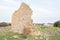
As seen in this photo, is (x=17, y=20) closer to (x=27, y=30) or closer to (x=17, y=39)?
(x=27, y=30)

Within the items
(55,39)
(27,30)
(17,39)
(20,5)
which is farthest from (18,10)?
(55,39)

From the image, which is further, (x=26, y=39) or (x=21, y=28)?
(x=21, y=28)

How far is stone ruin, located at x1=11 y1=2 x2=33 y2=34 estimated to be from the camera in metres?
23.3

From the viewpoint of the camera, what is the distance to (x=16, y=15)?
23953 mm

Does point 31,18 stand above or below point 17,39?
above

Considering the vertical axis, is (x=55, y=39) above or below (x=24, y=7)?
below

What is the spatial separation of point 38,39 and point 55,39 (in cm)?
113

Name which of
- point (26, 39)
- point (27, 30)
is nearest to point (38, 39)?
point (26, 39)

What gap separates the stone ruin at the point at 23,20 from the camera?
2330 centimetres

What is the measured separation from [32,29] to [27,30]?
54cm

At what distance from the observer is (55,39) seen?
17641 millimetres

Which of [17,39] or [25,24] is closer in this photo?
[17,39]

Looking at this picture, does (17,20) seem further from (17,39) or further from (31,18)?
(17,39)

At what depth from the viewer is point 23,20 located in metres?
23.5
